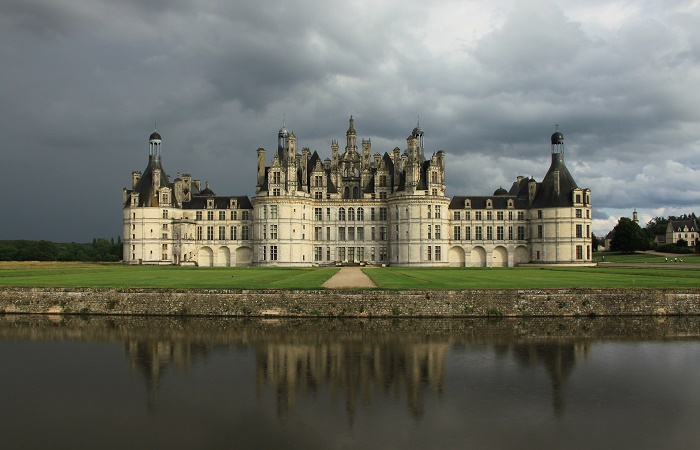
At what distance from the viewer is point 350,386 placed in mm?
19422

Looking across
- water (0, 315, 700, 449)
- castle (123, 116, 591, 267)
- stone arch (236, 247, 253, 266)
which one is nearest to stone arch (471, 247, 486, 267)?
castle (123, 116, 591, 267)

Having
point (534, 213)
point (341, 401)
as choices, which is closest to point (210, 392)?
point (341, 401)

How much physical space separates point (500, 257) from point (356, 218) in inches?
779

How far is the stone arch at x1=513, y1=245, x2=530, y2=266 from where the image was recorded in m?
81.1

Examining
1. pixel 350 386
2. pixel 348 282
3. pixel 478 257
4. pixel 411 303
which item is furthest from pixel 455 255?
pixel 350 386

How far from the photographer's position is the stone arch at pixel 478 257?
81.8 metres

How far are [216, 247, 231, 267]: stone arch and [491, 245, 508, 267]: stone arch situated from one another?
35211mm

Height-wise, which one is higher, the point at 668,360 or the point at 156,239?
the point at 156,239

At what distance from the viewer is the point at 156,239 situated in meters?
78.4

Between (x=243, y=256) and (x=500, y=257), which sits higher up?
(x=243, y=256)

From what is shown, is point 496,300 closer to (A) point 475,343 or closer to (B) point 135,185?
(A) point 475,343

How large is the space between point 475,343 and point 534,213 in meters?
57.2

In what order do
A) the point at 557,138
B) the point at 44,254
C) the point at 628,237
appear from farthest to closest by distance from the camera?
the point at 44,254 → the point at 628,237 → the point at 557,138

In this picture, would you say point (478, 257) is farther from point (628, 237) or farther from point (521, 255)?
point (628, 237)
